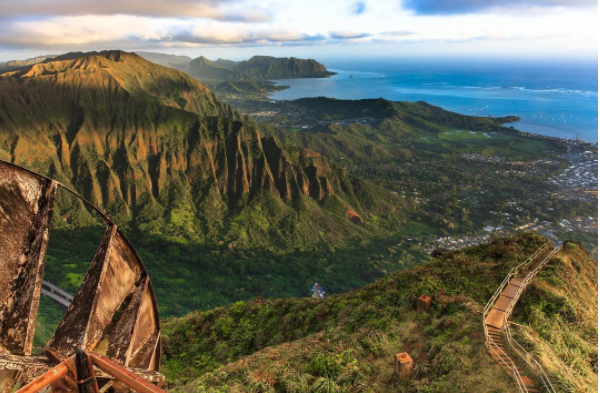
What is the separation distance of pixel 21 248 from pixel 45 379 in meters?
3.31

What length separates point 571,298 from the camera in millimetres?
A: 14164

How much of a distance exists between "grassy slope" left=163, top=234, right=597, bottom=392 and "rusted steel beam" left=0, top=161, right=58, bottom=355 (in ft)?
18.9

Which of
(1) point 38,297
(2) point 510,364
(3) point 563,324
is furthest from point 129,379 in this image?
(3) point 563,324

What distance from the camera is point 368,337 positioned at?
1210 cm

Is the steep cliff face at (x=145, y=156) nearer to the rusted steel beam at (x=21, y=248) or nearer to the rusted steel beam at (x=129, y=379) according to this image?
the rusted steel beam at (x=21, y=248)

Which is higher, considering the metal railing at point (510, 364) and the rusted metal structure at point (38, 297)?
the rusted metal structure at point (38, 297)

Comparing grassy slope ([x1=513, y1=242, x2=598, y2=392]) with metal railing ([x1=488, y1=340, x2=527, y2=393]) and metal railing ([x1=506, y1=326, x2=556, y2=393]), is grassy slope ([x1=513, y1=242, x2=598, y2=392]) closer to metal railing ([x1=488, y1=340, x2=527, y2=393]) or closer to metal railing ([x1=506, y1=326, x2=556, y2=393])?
metal railing ([x1=506, y1=326, x2=556, y2=393])

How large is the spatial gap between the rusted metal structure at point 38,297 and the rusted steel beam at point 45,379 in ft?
2.16

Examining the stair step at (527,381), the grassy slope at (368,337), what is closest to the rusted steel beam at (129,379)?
the grassy slope at (368,337)

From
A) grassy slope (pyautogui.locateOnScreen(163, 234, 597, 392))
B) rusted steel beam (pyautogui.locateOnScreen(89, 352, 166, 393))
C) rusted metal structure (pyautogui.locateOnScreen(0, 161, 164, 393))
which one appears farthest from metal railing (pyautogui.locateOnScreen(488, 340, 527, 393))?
rusted steel beam (pyautogui.locateOnScreen(89, 352, 166, 393))

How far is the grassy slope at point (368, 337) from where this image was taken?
9633mm

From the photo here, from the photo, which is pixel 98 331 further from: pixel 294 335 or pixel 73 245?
pixel 73 245

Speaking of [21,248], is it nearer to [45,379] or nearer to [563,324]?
[45,379]

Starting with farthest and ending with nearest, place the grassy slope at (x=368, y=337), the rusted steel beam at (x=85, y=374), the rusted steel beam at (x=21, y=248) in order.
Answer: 1. the grassy slope at (x=368, y=337)
2. the rusted steel beam at (x=21, y=248)
3. the rusted steel beam at (x=85, y=374)
